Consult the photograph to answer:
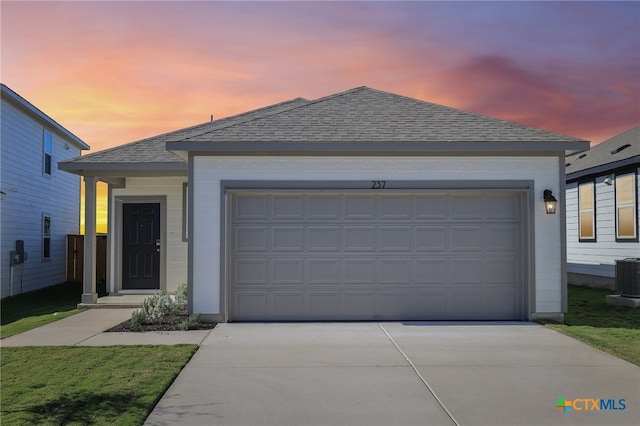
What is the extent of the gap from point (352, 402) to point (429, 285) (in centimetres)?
504

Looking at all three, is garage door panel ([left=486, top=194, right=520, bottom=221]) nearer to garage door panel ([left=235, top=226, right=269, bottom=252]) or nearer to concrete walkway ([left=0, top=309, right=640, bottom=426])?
concrete walkway ([left=0, top=309, right=640, bottom=426])

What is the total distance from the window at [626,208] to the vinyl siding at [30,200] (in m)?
16.7

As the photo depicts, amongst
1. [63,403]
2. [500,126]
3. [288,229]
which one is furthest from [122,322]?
[500,126]

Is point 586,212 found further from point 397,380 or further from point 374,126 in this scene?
point 397,380

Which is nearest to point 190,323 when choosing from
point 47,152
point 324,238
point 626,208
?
point 324,238

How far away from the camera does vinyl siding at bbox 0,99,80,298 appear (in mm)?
14883

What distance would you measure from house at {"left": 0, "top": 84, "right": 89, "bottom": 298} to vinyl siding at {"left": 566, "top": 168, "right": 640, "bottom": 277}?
54.1 feet

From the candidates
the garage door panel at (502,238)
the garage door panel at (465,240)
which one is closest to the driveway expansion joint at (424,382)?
the garage door panel at (465,240)

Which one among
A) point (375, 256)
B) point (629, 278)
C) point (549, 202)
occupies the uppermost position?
point (549, 202)

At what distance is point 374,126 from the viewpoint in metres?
10.5

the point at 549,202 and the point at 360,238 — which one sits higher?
the point at 549,202

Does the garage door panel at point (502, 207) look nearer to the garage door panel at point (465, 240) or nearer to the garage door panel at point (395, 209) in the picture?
the garage door panel at point (465, 240)

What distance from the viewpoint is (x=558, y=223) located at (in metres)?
10.1

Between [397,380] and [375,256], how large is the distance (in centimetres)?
408
